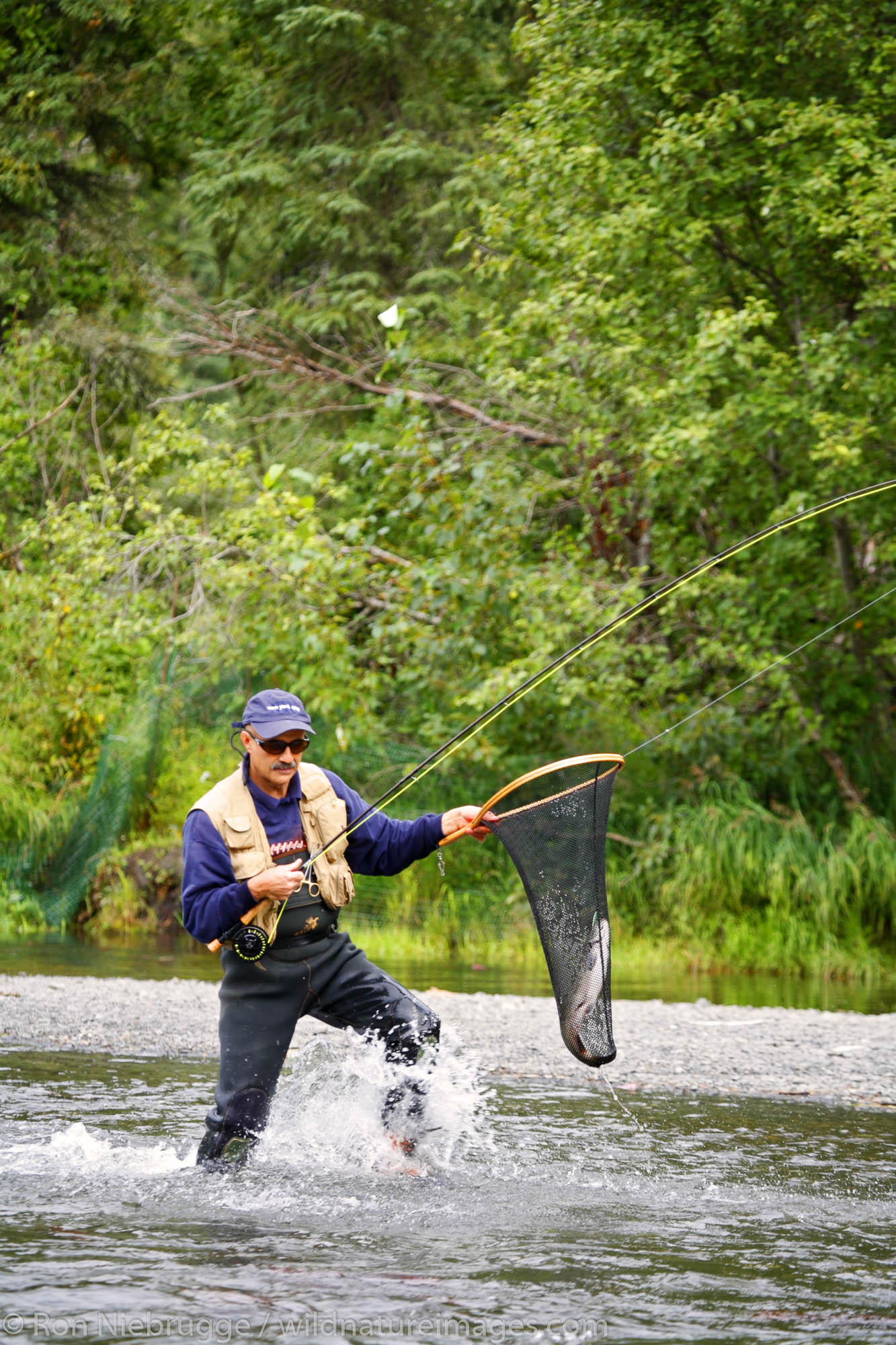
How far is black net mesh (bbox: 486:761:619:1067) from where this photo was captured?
4738 mm

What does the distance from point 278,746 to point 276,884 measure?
0.45m

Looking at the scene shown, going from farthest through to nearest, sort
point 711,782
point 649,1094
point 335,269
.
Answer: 1. point 335,269
2. point 711,782
3. point 649,1094

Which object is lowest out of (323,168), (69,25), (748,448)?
(748,448)

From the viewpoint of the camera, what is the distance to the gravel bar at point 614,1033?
7.34m

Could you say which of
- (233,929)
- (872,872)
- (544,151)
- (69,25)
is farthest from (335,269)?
(233,929)

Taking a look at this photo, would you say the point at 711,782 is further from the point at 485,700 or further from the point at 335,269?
the point at 335,269

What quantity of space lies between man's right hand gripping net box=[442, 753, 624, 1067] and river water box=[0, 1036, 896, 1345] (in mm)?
500

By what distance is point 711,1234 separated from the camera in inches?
169

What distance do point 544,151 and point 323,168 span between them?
34.0ft

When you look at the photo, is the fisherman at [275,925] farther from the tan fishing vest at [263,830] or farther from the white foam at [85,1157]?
the white foam at [85,1157]

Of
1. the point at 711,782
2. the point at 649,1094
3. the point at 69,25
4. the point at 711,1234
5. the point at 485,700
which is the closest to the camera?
the point at 711,1234

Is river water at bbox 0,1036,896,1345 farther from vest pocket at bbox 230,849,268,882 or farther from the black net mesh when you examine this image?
vest pocket at bbox 230,849,268,882

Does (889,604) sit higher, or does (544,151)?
(544,151)

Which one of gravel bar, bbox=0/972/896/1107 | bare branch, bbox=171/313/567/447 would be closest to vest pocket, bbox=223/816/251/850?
gravel bar, bbox=0/972/896/1107
